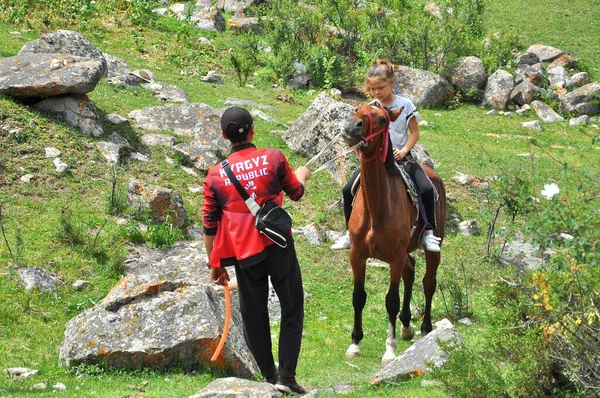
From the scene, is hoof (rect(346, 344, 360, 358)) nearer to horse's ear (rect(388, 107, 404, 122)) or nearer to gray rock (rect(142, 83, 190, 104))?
horse's ear (rect(388, 107, 404, 122))

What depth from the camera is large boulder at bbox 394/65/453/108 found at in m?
26.2

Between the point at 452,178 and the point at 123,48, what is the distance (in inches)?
471

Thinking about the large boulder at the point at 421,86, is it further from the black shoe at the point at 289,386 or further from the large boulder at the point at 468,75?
the black shoe at the point at 289,386

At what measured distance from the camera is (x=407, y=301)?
10.5 m

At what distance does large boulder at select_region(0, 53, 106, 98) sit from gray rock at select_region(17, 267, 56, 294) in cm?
528

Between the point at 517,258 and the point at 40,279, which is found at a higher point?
the point at 40,279

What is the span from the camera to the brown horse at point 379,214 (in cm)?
838

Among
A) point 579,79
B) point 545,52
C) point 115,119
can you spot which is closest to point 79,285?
point 115,119

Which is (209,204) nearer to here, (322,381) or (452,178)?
(322,381)

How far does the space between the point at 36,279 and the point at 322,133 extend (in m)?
8.09

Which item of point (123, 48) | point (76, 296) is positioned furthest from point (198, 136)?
point (123, 48)

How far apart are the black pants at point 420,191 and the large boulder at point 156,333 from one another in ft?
6.67

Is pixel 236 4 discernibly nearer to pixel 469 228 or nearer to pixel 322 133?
pixel 322 133

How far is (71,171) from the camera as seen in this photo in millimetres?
14578
